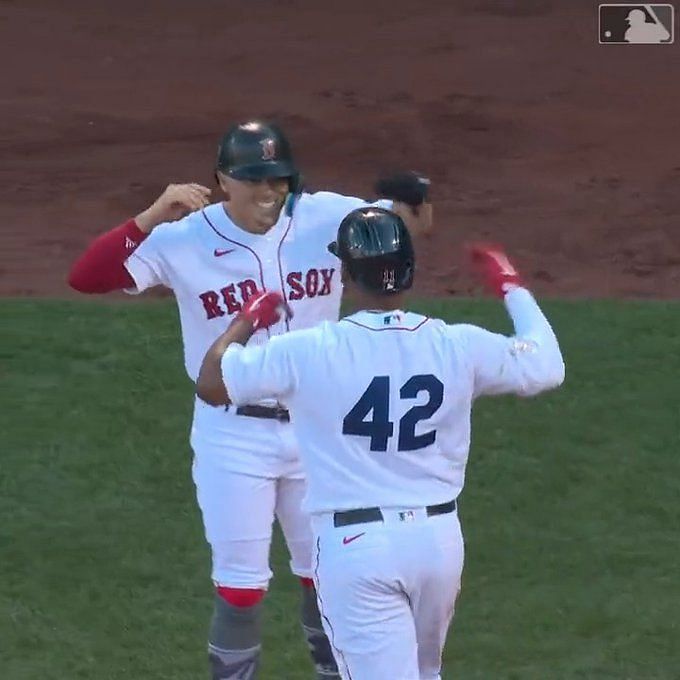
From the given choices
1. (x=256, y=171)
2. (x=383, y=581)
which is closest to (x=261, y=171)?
(x=256, y=171)

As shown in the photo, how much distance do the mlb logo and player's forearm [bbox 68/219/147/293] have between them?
9.81 meters

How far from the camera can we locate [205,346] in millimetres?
4703

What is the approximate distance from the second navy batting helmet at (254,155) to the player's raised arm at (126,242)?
0.44 ft

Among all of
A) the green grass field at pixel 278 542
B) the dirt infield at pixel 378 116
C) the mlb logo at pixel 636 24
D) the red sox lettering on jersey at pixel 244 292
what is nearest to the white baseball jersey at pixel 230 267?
the red sox lettering on jersey at pixel 244 292

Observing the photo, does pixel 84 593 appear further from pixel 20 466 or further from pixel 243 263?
pixel 243 263

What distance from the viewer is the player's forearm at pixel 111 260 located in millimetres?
4676

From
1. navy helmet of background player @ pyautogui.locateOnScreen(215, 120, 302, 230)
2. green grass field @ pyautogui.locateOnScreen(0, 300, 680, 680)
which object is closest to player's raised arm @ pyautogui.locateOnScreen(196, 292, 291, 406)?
navy helmet of background player @ pyautogui.locateOnScreen(215, 120, 302, 230)

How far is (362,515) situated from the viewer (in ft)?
12.4

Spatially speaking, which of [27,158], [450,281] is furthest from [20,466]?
[27,158]

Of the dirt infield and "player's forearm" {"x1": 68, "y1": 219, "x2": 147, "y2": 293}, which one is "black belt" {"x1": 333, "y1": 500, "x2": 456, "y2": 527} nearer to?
"player's forearm" {"x1": 68, "y1": 219, "x2": 147, "y2": 293}

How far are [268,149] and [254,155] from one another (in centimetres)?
5

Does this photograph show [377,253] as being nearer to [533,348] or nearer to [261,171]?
[533,348]

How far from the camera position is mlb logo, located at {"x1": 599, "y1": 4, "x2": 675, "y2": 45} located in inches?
546

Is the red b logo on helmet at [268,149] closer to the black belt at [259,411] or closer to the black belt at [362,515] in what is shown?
the black belt at [259,411]
